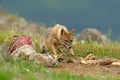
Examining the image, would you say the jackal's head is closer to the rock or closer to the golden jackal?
the golden jackal

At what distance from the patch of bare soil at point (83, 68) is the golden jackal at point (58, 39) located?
2.68ft

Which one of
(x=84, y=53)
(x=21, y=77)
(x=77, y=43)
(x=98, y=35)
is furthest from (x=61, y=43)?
(x=98, y=35)

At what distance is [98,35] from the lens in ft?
87.0

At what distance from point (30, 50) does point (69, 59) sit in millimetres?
1392

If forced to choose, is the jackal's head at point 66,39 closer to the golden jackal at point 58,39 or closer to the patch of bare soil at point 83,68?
the golden jackal at point 58,39

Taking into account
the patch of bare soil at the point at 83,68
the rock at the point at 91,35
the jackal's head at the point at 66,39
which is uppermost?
the rock at the point at 91,35

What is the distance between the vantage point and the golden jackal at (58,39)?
16.8m

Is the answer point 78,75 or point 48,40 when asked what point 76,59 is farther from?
point 78,75

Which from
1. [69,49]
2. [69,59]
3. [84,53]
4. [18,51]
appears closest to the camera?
[18,51]

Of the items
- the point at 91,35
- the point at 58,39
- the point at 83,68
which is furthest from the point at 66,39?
the point at 91,35

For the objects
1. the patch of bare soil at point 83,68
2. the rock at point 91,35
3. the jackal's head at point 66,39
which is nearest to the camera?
the patch of bare soil at point 83,68

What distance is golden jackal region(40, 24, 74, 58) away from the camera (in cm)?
1683

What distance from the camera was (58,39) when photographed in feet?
55.6

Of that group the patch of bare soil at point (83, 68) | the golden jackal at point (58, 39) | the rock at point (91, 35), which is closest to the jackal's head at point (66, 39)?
the golden jackal at point (58, 39)
